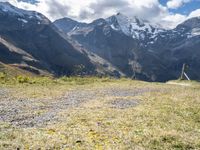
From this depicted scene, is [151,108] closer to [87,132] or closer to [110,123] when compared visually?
[110,123]

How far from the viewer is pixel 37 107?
3197 cm

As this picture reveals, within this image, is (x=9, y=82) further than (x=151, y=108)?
Yes

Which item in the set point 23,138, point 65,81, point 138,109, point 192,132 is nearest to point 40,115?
point 23,138

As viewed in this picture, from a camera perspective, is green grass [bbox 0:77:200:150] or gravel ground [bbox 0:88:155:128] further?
gravel ground [bbox 0:88:155:128]

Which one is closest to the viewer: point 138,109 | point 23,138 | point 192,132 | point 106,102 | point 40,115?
point 23,138

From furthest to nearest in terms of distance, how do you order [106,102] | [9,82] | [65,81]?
[65,81] → [9,82] → [106,102]

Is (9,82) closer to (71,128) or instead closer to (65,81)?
(65,81)

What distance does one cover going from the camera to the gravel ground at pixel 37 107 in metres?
26.2

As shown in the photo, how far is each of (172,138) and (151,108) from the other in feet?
35.7

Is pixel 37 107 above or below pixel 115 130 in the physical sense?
above

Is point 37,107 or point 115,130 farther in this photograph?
point 37,107

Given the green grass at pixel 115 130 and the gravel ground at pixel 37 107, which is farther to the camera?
the gravel ground at pixel 37 107

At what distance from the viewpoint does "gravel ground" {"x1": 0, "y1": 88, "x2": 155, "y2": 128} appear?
26.2m

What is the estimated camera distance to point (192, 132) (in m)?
25.5
